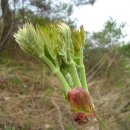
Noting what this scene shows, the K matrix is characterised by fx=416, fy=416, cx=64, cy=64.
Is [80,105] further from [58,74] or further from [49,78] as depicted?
[49,78]

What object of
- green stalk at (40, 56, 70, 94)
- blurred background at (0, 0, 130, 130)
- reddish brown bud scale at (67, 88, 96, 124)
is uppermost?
green stalk at (40, 56, 70, 94)

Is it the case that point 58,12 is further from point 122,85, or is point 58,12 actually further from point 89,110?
point 89,110

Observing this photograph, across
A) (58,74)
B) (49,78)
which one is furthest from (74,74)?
(49,78)

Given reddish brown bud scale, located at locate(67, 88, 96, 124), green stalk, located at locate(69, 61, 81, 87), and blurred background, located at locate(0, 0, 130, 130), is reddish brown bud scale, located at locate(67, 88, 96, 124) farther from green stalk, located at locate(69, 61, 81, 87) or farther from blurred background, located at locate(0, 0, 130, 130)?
blurred background, located at locate(0, 0, 130, 130)

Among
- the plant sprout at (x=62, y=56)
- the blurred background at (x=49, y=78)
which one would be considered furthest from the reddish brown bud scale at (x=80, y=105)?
the blurred background at (x=49, y=78)

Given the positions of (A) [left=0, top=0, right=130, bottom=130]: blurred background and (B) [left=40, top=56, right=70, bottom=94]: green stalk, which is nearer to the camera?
(B) [left=40, top=56, right=70, bottom=94]: green stalk

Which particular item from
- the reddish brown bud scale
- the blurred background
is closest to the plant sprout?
the reddish brown bud scale

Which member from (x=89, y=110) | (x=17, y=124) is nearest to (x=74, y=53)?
(x=89, y=110)
